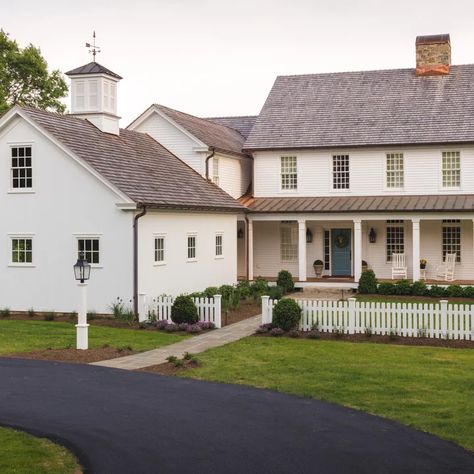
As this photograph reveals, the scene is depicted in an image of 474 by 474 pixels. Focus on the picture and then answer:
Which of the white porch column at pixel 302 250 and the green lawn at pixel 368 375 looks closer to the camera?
the green lawn at pixel 368 375

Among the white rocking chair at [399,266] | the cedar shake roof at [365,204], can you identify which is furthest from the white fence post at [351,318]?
the white rocking chair at [399,266]

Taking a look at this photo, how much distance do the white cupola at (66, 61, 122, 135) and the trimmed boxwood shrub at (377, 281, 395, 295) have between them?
1269cm

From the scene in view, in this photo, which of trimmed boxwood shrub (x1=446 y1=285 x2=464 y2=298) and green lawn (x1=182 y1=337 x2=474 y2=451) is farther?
trimmed boxwood shrub (x1=446 y1=285 x2=464 y2=298)

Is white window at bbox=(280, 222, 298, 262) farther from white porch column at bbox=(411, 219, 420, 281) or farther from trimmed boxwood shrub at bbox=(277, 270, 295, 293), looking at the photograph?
white porch column at bbox=(411, 219, 420, 281)

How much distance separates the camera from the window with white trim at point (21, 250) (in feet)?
86.3

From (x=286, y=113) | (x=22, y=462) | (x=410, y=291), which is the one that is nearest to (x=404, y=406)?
(x=22, y=462)

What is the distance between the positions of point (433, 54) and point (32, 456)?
32.5m

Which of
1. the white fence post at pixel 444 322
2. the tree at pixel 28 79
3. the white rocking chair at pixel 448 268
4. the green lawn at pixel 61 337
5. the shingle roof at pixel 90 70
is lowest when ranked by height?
the green lawn at pixel 61 337

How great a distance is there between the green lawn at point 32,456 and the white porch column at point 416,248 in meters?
24.5

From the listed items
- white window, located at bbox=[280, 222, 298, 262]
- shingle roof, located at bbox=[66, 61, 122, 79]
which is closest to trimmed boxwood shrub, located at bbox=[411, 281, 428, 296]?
white window, located at bbox=[280, 222, 298, 262]

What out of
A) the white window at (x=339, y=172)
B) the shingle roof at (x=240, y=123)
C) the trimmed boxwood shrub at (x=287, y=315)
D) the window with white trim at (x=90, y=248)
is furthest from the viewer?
the shingle roof at (x=240, y=123)

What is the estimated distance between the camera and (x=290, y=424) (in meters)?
11.7

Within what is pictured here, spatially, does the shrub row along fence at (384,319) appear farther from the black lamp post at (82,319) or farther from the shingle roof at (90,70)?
the shingle roof at (90,70)

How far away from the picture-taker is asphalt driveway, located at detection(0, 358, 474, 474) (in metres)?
9.74
